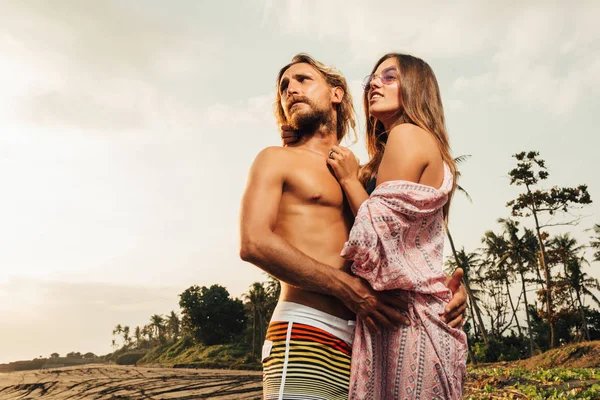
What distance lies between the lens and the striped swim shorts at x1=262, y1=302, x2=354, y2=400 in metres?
2.50

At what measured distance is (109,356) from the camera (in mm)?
73188

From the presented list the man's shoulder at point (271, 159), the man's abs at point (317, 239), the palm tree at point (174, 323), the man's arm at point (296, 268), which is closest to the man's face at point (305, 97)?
the man's shoulder at point (271, 159)

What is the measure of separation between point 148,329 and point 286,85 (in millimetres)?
112585

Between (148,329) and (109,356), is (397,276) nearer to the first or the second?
(109,356)

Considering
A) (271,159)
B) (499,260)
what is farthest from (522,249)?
(271,159)

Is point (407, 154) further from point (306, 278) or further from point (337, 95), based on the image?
point (337, 95)

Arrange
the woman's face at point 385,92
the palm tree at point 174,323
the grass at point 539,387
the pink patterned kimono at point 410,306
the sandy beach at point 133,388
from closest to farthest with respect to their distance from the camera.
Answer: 1. the pink patterned kimono at point 410,306
2. the woman's face at point 385,92
3. the grass at point 539,387
4. the sandy beach at point 133,388
5. the palm tree at point 174,323

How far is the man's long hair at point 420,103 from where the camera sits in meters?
2.81

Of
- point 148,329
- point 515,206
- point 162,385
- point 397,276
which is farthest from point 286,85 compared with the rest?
point 148,329

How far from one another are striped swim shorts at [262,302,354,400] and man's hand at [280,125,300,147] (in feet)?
4.19

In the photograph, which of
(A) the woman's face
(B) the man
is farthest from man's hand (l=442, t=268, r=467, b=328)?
(A) the woman's face

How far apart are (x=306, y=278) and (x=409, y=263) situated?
0.52m

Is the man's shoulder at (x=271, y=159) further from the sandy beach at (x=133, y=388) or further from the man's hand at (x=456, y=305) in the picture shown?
the sandy beach at (x=133, y=388)

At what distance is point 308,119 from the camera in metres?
3.42
